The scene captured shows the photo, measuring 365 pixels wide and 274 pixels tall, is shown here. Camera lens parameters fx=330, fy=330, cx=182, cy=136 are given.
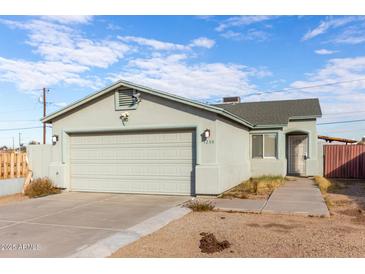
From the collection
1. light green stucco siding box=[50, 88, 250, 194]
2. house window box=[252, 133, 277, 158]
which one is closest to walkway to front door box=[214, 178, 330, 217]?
light green stucco siding box=[50, 88, 250, 194]

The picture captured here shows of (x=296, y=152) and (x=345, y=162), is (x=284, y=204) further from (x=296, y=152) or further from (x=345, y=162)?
(x=345, y=162)

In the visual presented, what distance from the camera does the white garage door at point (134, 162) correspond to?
1168cm

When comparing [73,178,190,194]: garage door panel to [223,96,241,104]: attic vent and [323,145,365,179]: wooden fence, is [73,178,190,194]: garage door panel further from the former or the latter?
[223,96,241,104]: attic vent

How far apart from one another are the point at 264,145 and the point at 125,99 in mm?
8247

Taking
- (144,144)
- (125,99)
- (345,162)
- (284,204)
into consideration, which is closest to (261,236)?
(284,204)

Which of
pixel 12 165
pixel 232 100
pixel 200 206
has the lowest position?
pixel 200 206

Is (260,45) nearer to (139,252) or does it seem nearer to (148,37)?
(148,37)

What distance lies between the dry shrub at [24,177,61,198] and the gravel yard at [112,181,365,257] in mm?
6824

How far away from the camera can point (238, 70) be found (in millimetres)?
23797

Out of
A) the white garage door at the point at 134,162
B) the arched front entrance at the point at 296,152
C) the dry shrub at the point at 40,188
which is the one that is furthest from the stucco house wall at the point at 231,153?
the dry shrub at the point at 40,188

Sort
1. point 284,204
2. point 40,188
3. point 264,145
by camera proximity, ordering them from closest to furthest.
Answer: point 284,204
point 40,188
point 264,145

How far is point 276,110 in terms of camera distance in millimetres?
19453

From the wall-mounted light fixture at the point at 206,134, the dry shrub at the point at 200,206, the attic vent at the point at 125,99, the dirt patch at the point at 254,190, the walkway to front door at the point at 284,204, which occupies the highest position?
the attic vent at the point at 125,99

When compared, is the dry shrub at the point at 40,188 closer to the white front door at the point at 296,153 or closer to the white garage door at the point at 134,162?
the white garage door at the point at 134,162
